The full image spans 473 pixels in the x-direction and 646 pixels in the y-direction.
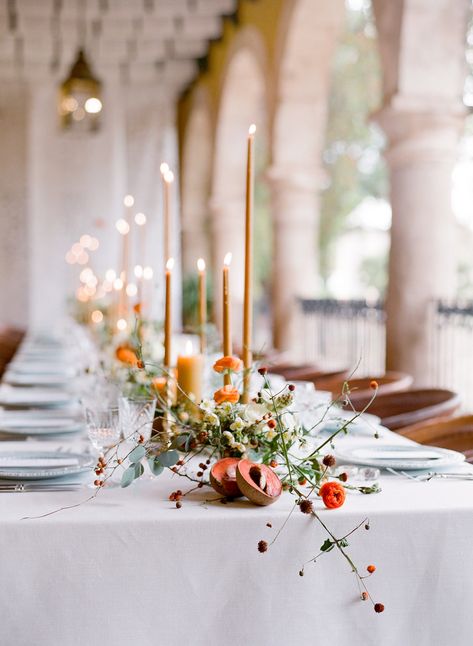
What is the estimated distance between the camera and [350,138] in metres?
14.1

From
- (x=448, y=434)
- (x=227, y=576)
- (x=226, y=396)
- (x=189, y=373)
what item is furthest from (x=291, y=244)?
(x=227, y=576)

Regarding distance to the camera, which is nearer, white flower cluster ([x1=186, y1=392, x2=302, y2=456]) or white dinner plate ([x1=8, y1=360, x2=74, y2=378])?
white flower cluster ([x1=186, y1=392, x2=302, y2=456])

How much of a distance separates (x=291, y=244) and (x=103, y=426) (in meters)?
6.48

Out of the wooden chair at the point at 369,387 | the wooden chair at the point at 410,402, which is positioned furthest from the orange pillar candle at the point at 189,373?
the wooden chair at the point at 369,387

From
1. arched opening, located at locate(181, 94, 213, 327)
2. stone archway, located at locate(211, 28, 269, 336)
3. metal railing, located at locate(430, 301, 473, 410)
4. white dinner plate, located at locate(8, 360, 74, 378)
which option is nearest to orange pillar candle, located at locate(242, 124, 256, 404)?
white dinner plate, located at locate(8, 360, 74, 378)

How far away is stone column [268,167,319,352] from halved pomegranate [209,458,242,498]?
254 inches

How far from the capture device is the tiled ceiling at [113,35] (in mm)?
8781

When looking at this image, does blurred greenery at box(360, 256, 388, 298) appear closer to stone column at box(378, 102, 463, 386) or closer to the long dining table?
stone column at box(378, 102, 463, 386)

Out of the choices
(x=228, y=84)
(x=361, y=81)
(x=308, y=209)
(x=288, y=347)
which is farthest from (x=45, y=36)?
(x=361, y=81)

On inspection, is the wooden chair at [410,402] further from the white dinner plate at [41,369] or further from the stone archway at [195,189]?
the stone archway at [195,189]

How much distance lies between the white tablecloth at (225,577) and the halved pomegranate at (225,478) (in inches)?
1.2

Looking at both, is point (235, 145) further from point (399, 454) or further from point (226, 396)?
point (226, 396)

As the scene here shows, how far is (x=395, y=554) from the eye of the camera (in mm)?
1486

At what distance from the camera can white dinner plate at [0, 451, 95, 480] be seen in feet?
5.54
